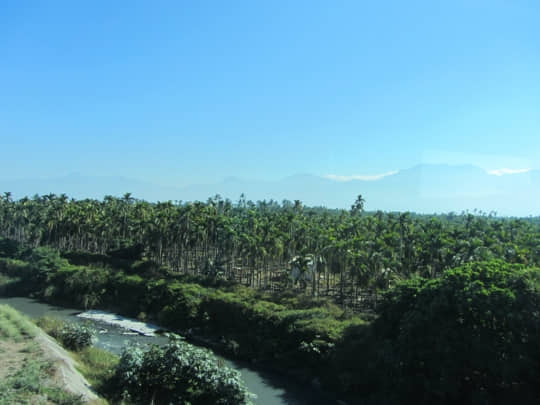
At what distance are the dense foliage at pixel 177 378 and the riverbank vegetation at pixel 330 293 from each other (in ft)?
40.4

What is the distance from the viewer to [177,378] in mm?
20875

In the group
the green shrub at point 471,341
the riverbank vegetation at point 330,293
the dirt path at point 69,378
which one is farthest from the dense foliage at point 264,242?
the dirt path at point 69,378

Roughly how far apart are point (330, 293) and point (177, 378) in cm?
3796

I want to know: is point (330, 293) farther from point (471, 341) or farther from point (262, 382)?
point (471, 341)

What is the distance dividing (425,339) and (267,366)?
1625 cm

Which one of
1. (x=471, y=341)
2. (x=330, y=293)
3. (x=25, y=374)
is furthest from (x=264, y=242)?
(x=25, y=374)

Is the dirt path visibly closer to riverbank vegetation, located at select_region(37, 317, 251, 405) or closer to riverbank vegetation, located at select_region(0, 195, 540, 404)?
riverbank vegetation, located at select_region(37, 317, 251, 405)

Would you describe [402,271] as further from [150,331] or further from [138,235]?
[138,235]

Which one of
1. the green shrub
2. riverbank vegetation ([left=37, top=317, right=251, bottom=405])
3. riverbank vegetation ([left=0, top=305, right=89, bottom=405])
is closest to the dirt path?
riverbank vegetation ([left=0, top=305, right=89, bottom=405])

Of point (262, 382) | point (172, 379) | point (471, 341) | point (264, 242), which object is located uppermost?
point (264, 242)

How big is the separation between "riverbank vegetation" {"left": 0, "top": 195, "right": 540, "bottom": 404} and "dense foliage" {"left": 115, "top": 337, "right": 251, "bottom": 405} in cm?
1233

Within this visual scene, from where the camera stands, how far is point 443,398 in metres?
25.8

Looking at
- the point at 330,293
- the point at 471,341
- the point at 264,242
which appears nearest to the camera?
the point at 471,341

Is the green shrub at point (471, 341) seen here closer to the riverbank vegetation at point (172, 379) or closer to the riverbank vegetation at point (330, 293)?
the riverbank vegetation at point (330, 293)
